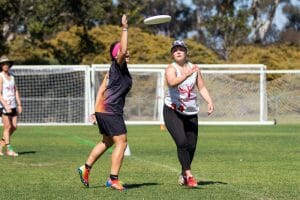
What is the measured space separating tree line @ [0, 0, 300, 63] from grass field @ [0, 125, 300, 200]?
21071 millimetres

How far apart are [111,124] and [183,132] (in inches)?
42.3

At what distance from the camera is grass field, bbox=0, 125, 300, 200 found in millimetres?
9953

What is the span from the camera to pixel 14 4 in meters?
Result: 40.4

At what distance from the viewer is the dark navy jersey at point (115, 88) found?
410 inches

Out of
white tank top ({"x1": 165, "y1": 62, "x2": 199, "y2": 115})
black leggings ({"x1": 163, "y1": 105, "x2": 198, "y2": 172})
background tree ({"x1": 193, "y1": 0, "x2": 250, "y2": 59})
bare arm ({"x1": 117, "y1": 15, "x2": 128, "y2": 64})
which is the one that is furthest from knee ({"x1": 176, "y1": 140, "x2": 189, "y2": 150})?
background tree ({"x1": 193, "y1": 0, "x2": 250, "y2": 59})

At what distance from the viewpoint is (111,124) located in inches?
408

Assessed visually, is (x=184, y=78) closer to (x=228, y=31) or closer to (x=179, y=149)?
(x=179, y=149)

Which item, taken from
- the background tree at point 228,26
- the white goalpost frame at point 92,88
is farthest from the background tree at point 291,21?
the white goalpost frame at point 92,88

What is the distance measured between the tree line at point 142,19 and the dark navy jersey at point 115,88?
95.0 feet

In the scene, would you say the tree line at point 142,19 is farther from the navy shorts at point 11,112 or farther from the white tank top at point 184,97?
the white tank top at point 184,97

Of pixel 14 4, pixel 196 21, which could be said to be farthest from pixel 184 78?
pixel 196 21

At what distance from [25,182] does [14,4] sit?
99.1ft

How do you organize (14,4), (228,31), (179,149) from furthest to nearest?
(228,31), (14,4), (179,149)

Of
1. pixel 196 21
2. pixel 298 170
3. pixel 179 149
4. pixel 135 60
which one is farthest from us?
pixel 196 21
